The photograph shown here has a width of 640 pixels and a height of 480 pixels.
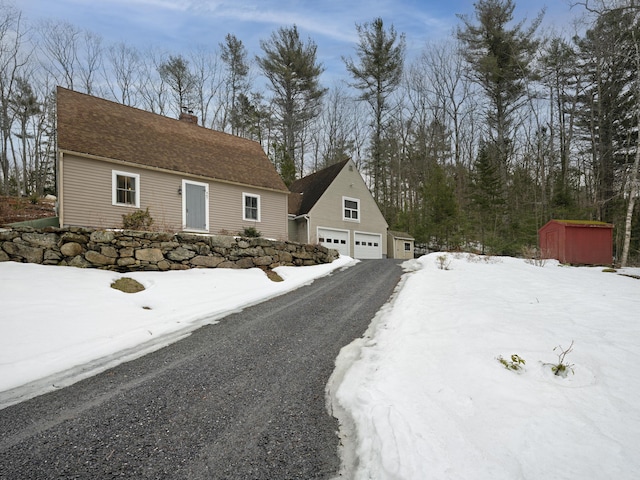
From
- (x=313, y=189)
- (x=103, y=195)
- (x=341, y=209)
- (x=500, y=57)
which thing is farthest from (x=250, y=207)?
(x=500, y=57)

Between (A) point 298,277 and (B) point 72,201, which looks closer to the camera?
(A) point 298,277

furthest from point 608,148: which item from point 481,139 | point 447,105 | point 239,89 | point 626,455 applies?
point 239,89

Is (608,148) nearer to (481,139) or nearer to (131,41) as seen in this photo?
(481,139)

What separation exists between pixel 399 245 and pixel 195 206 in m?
12.7

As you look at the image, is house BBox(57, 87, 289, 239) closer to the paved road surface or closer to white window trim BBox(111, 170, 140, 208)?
white window trim BBox(111, 170, 140, 208)

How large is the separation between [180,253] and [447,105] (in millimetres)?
22720

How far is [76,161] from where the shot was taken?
978cm

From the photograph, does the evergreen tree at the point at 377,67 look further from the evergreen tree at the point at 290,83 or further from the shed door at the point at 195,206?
the shed door at the point at 195,206

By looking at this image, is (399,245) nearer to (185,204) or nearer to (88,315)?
(185,204)

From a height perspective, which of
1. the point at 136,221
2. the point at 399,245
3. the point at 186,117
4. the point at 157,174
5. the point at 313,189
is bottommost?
the point at 399,245

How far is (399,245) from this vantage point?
19562 millimetres

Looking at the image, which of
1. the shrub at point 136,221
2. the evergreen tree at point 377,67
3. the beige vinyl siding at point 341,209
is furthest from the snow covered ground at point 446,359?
the evergreen tree at point 377,67

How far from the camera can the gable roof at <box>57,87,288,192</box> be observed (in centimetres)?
1042

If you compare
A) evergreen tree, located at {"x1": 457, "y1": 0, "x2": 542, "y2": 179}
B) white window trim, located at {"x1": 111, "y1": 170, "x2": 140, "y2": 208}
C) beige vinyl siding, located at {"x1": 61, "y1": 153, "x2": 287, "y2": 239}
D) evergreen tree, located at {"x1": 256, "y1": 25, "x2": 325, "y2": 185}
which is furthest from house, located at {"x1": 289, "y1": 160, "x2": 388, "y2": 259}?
evergreen tree, located at {"x1": 457, "y1": 0, "x2": 542, "y2": 179}
